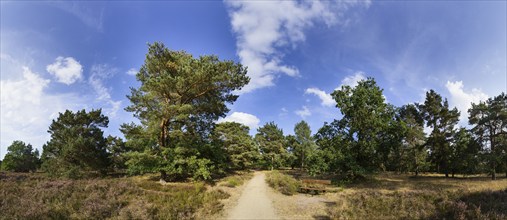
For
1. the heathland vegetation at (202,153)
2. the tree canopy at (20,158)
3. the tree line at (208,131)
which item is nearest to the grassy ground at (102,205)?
the heathland vegetation at (202,153)

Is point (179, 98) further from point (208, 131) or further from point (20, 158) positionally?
point (20, 158)

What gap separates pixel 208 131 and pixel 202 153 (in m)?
2.48

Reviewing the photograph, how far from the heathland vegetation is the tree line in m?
0.11

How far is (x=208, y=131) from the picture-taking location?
27.0 m

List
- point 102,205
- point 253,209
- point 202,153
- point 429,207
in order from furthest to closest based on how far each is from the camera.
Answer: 1. point 202,153
2. point 253,209
3. point 102,205
4. point 429,207

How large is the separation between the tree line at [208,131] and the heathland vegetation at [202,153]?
108 millimetres

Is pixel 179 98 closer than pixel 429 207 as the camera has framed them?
No

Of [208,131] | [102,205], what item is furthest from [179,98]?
[102,205]

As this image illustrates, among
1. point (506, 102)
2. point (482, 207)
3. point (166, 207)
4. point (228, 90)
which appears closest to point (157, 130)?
point (228, 90)

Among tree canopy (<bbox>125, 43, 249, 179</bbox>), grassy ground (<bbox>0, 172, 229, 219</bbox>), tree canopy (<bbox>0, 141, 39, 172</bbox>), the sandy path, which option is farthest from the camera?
tree canopy (<bbox>0, 141, 39, 172</bbox>)

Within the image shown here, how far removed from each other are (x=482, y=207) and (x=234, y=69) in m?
19.1

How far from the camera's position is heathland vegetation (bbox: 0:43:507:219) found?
38.7ft

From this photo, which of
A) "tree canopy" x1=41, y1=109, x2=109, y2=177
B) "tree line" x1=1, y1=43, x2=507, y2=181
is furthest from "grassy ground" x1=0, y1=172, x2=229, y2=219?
"tree canopy" x1=41, y1=109, x2=109, y2=177

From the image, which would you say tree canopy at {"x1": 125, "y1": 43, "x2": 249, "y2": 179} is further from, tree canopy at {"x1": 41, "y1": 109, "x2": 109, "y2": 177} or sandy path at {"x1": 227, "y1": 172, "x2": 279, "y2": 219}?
tree canopy at {"x1": 41, "y1": 109, "x2": 109, "y2": 177}
